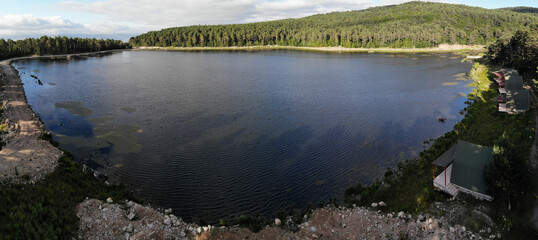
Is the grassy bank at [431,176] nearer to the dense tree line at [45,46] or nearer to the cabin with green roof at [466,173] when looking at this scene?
the cabin with green roof at [466,173]

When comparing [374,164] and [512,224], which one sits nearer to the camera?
[512,224]

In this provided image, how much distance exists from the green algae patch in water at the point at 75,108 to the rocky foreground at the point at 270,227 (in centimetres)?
3077

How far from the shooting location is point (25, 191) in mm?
20375

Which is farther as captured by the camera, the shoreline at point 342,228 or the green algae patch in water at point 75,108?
the green algae patch in water at point 75,108

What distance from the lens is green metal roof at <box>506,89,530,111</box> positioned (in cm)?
3812

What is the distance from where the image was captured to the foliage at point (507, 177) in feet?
61.1

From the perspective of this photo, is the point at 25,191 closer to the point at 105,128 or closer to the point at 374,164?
the point at 105,128

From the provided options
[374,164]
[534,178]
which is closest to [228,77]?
[374,164]

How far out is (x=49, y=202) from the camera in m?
19.0

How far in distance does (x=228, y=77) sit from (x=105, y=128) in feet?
144

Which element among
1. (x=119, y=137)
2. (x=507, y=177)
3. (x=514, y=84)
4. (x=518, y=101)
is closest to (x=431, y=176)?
(x=507, y=177)

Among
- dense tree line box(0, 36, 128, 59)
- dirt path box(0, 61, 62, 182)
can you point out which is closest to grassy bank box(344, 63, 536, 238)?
dirt path box(0, 61, 62, 182)

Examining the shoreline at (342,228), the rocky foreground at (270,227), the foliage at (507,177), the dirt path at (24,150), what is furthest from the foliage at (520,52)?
the dirt path at (24,150)

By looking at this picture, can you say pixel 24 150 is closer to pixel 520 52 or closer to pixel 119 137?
pixel 119 137
